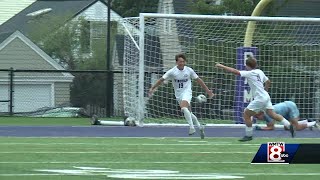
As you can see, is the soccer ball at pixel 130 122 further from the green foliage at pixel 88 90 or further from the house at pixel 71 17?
the house at pixel 71 17

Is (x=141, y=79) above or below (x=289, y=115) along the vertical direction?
above

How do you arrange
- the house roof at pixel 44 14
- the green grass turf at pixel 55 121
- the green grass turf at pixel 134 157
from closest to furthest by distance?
the green grass turf at pixel 134 157 < the green grass turf at pixel 55 121 < the house roof at pixel 44 14

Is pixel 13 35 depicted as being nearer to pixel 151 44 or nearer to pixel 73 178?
pixel 151 44

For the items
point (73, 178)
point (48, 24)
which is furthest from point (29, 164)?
point (48, 24)

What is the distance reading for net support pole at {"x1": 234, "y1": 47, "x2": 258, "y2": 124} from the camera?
23562mm

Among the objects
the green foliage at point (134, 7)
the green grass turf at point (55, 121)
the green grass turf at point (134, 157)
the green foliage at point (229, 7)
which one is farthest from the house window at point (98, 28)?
the green grass turf at point (134, 157)

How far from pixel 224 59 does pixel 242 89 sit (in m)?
2.03

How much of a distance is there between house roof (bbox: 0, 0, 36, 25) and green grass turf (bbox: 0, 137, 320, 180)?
3980cm

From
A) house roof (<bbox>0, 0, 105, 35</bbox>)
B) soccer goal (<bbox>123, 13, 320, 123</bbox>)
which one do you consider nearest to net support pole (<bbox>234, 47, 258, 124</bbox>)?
soccer goal (<bbox>123, 13, 320, 123</bbox>)

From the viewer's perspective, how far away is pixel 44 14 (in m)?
50.4

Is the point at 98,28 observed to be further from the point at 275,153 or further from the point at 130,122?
the point at 275,153

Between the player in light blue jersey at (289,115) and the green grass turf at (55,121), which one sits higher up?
the player in light blue jersey at (289,115)

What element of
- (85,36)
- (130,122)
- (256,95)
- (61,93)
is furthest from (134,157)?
(85,36)

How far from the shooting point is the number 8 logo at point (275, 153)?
802 cm
